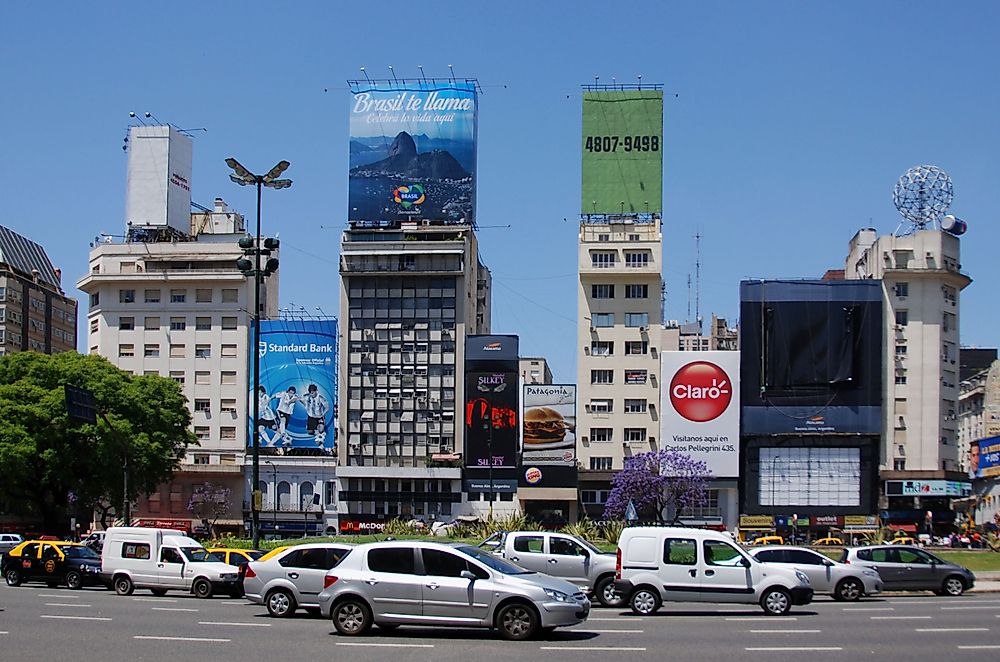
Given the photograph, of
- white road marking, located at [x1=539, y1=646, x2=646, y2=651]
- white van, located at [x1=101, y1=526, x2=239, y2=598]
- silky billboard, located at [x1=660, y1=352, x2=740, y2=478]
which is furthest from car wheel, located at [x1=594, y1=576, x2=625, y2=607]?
silky billboard, located at [x1=660, y1=352, x2=740, y2=478]

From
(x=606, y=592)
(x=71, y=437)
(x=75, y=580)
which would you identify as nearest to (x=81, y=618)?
(x=606, y=592)

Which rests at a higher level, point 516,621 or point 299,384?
point 299,384

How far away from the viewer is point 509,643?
20391mm

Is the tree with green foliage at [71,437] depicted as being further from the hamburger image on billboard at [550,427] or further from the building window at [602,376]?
the building window at [602,376]

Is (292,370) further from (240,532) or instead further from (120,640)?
(120,640)

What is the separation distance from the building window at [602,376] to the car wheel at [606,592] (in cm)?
6298

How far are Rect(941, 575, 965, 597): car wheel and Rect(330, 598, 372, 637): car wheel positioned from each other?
19.5 meters

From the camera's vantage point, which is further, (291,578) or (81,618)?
(291,578)

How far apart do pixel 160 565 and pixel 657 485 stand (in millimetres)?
55240

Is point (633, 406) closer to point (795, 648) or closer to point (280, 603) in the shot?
point (280, 603)

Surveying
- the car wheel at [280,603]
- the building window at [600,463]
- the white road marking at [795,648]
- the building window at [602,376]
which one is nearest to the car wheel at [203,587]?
the car wheel at [280,603]

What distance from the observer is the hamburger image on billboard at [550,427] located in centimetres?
9244

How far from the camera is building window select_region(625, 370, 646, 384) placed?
9369cm

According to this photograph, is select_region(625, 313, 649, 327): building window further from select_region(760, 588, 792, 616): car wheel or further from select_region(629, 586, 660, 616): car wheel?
select_region(760, 588, 792, 616): car wheel
